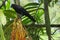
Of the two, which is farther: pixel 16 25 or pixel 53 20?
pixel 53 20

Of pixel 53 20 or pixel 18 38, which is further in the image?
pixel 53 20

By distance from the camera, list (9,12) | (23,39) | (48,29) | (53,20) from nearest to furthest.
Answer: (23,39), (48,29), (9,12), (53,20)

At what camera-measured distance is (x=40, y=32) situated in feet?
3.65

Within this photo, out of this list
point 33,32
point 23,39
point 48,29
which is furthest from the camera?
point 33,32

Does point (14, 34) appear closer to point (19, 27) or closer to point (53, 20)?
point (19, 27)

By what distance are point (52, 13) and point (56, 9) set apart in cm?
6

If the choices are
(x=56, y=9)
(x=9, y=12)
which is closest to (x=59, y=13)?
Result: (x=56, y=9)

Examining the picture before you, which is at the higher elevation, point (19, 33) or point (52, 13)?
point (19, 33)

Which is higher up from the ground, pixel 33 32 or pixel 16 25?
pixel 16 25

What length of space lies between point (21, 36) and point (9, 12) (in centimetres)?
27

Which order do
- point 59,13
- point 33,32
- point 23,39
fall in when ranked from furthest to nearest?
point 59,13, point 33,32, point 23,39

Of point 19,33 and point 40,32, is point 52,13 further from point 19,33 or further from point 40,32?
point 19,33

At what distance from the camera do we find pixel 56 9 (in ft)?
4.05

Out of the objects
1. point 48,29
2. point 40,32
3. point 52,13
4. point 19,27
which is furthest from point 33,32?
point 19,27
